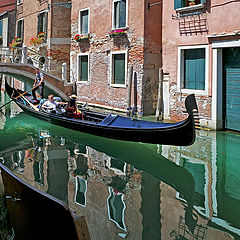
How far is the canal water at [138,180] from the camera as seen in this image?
2586mm

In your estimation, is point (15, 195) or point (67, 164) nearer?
point (15, 195)

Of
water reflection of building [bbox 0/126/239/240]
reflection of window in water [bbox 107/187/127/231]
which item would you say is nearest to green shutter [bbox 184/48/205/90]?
water reflection of building [bbox 0/126/239/240]

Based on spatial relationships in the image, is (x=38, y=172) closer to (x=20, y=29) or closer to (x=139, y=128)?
(x=139, y=128)

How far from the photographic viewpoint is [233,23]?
19.4ft

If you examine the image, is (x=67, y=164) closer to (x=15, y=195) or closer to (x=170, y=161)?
(x=170, y=161)

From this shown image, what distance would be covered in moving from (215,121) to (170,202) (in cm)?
369

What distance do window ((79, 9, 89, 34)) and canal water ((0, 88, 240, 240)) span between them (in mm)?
5309

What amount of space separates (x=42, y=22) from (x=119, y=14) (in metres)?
5.06

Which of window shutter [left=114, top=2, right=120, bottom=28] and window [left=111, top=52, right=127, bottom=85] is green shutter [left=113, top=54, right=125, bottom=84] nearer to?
window [left=111, top=52, right=127, bottom=85]

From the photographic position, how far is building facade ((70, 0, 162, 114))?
329 inches

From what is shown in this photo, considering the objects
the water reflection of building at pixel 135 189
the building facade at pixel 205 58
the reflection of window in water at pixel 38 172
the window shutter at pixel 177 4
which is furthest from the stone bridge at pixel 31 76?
the reflection of window in water at pixel 38 172

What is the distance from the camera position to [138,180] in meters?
3.70

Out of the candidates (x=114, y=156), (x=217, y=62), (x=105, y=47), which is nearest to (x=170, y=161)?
(x=114, y=156)

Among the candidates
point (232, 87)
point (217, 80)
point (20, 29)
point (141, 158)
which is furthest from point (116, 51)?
point (20, 29)
